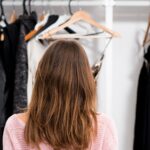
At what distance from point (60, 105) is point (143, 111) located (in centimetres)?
87

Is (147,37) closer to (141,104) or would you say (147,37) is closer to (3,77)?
(141,104)

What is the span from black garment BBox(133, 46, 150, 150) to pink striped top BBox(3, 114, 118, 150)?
685mm

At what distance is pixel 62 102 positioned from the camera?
100 centimetres

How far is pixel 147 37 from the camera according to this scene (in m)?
1.84

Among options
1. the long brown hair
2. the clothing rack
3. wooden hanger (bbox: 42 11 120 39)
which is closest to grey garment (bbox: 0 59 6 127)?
wooden hanger (bbox: 42 11 120 39)

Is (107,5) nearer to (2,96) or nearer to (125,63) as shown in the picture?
(125,63)

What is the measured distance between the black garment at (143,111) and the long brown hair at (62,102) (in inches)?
30.6

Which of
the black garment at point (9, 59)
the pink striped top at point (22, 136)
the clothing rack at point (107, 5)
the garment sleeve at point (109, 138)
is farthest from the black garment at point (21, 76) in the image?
the garment sleeve at point (109, 138)

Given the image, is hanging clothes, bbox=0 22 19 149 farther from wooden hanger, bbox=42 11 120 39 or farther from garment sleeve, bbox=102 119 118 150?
garment sleeve, bbox=102 119 118 150

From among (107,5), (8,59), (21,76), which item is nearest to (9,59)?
(8,59)

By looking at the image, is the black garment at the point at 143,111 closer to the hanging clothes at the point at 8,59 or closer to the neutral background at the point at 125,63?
the neutral background at the point at 125,63

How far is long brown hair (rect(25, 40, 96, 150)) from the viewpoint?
3.24 ft

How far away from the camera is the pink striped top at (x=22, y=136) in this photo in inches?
40.5

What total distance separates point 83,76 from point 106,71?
736 mm
